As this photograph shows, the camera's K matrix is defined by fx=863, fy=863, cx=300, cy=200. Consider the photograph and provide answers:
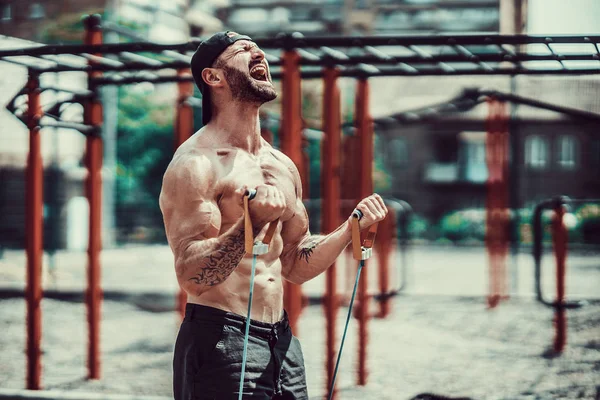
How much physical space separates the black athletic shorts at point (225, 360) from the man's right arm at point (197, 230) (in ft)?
0.44

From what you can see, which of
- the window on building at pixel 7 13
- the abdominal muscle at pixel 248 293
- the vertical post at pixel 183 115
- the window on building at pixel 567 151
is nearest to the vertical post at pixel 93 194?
the vertical post at pixel 183 115

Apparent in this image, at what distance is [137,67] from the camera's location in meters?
5.50

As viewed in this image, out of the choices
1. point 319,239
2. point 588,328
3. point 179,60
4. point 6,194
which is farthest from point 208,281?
point 6,194

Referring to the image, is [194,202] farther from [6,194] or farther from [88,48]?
[6,194]

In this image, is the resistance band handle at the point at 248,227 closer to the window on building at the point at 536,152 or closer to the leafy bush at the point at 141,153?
the leafy bush at the point at 141,153

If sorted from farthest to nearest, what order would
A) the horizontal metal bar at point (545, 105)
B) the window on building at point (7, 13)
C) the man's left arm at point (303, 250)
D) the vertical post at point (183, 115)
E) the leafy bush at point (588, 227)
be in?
the window on building at point (7, 13)
the leafy bush at point (588, 227)
the horizontal metal bar at point (545, 105)
the vertical post at point (183, 115)
the man's left arm at point (303, 250)

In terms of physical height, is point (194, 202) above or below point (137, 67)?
below

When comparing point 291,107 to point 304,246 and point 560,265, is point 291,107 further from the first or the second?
point 560,265

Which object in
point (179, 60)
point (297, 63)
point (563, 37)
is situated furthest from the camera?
point (179, 60)

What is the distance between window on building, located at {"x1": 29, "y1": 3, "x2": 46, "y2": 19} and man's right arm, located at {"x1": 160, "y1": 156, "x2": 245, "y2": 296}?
→ 29.3m

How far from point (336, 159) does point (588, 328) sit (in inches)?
184

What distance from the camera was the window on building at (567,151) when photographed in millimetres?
34594

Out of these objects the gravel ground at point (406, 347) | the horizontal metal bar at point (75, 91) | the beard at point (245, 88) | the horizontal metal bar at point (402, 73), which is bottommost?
the gravel ground at point (406, 347)

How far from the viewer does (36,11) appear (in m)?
30.3
